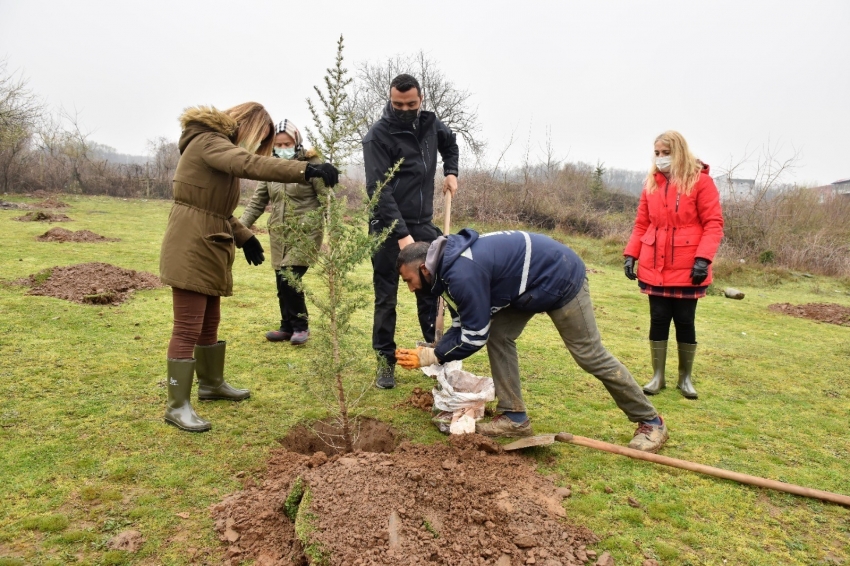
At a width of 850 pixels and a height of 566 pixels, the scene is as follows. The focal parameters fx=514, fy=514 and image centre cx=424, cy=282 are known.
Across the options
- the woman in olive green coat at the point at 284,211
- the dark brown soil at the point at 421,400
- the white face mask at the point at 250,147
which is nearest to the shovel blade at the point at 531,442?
the dark brown soil at the point at 421,400

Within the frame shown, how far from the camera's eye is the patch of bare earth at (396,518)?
2420mm

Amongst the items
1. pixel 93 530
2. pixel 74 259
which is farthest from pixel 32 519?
pixel 74 259

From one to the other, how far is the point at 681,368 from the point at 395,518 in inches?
147

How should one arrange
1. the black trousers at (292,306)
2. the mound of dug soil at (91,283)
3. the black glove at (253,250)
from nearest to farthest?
the black glove at (253,250), the black trousers at (292,306), the mound of dug soil at (91,283)

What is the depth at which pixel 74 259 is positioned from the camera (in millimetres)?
10078

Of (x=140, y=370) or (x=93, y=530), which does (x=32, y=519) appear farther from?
(x=140, y=370)

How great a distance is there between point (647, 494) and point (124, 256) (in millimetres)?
11315

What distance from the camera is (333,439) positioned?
3809mm

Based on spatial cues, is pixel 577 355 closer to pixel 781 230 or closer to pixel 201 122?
pixel 201 122

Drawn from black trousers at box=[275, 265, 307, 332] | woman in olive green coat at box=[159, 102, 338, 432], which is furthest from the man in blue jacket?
black trousers at box=[275, 265, 307, 332]

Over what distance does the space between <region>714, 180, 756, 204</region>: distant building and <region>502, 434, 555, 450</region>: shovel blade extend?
1944 centimetres

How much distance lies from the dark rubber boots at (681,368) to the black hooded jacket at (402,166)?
2.62 meters

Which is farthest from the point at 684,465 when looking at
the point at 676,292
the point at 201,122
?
the point at 201,122

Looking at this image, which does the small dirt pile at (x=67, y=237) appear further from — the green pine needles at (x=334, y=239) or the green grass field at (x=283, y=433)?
the green pine needles at (x=334, y=239)
